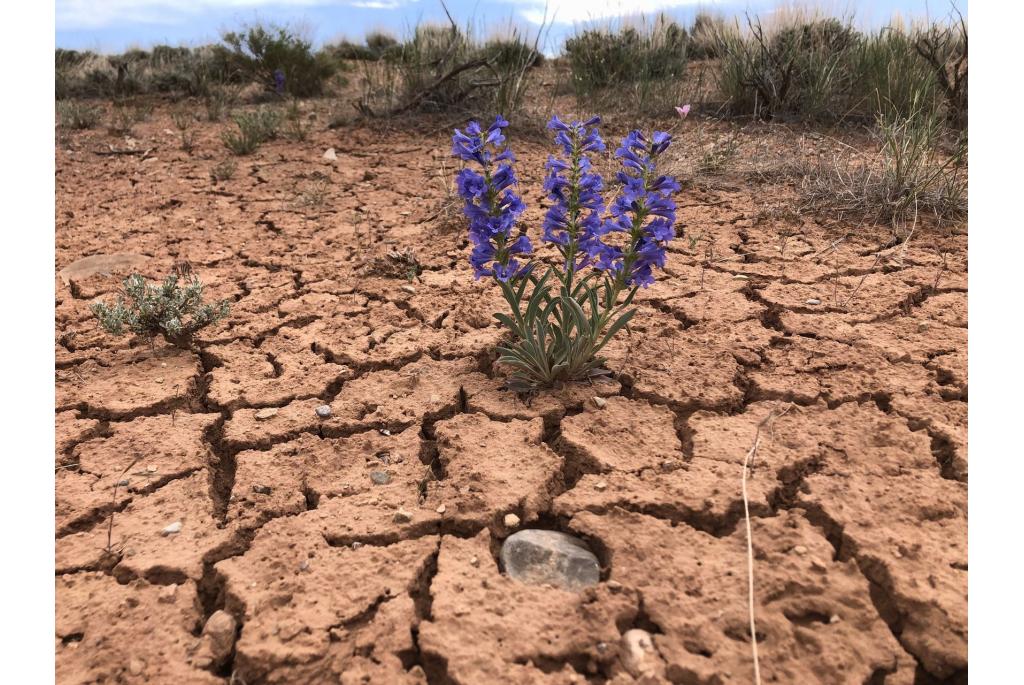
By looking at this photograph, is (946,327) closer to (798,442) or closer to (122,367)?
(798,442)

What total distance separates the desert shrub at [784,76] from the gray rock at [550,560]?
490cm

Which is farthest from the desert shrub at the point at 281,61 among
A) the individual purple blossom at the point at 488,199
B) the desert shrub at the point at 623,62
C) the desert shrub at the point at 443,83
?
the individual purple blossom at the point at 488,199

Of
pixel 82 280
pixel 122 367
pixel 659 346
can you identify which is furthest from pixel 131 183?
pixel 659 346

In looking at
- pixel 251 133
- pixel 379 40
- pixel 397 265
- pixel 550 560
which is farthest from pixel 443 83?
pixel 379 40

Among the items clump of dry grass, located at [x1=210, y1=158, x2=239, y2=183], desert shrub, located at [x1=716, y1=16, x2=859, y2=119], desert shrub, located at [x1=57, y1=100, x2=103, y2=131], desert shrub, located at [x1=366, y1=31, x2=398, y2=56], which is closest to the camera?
clump of dry grass, located at [x1=210, y1=158, x2=239, y2=183]

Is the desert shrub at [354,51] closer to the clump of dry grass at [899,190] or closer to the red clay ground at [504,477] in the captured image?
the red clay ground at [504,477]

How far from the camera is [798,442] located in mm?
2285

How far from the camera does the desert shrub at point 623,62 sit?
6.88 metres

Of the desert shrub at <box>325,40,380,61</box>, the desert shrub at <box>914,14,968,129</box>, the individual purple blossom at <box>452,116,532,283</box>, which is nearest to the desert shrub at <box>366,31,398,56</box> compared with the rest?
the desert shrub at <box>325,40,380,61</box>

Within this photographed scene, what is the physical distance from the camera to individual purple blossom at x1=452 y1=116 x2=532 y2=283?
2.29 meters

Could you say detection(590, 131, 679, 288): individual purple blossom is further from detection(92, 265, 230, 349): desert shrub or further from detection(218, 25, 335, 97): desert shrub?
detection(218, 25, 335, 97): desert shrub

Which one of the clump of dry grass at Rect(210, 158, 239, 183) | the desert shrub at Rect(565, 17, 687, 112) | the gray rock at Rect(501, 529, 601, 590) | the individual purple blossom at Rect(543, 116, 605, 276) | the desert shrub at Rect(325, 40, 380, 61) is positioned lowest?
the gray rock at Rect(501, 529, 601, 590)

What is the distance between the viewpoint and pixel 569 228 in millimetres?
2402

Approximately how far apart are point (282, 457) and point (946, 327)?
2.52 metres
